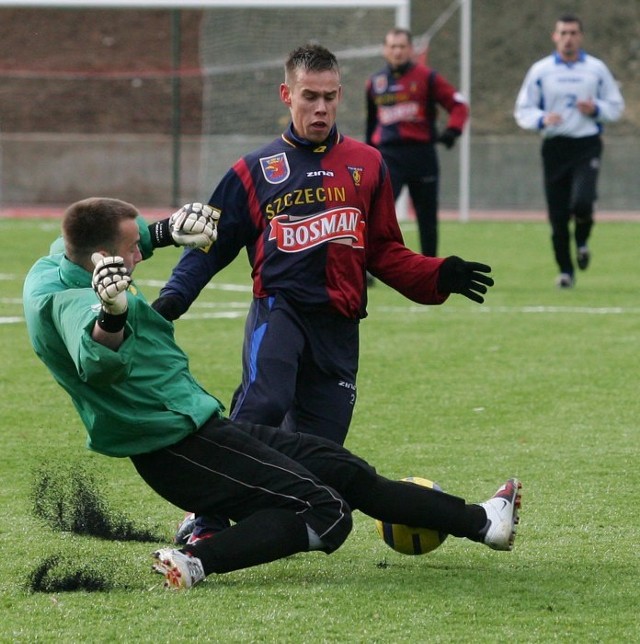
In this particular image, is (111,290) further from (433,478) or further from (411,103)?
(411,103)

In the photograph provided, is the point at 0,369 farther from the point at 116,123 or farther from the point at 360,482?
the point at 116,123

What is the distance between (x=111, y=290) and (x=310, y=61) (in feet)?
5.63

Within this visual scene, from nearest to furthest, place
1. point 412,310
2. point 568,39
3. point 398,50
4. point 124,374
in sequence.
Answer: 1. point 124,374
2. point 412,310
3. point 568,39
4. point 398,50

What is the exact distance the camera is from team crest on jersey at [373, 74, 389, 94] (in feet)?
42.1

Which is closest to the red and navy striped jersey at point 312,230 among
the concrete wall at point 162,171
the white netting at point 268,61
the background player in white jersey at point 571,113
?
the background player in white jersey at point 571,113

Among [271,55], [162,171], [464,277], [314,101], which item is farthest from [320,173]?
[162,171]

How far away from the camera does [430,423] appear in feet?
23.4

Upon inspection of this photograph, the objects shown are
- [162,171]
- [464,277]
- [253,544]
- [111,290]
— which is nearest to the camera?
[111,290]

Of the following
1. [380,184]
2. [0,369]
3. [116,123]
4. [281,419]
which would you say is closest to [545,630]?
[281,419]

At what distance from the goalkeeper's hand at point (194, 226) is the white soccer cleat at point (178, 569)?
102 centimetres

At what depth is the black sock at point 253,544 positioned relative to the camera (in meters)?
4.43

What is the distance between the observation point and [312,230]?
208 inches

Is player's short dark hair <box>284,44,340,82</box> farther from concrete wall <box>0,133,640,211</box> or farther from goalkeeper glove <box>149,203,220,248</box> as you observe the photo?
concrete wall <box>0,133,640,211</box>

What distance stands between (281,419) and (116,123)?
26.7 metres
